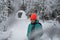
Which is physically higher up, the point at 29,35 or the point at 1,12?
the point at 1,12

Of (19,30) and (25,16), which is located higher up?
(25,16)

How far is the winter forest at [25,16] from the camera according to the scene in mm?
1723

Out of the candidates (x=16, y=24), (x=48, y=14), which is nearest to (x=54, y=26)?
(x=48, y=14)

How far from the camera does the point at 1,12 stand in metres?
1.76

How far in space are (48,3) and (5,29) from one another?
480mm

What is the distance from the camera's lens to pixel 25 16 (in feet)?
5.68

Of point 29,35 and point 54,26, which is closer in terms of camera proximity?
point 29,35

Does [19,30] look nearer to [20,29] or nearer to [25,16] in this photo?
[20,29]

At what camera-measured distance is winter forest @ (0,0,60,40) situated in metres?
1.72

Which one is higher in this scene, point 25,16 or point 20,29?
point 25,16

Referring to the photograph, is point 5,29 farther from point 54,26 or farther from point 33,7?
point 54,26

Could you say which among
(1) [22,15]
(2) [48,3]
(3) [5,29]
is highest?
(2) [48,3]

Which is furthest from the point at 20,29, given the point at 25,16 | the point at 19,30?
the point at 25,16

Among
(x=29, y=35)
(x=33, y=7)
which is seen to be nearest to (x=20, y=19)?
(x=33, y=7)
